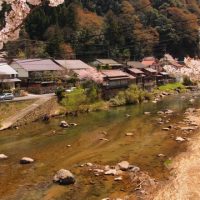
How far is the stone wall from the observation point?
30562 millimetres

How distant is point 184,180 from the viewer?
665 inches

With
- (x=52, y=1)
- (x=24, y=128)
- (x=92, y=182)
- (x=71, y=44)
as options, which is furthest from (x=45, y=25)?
(x=52, y=1)

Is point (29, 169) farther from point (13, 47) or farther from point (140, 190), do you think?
point (13, 47)

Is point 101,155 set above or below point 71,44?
below

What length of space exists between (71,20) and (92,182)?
179 ft

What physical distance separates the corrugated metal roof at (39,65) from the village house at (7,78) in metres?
2.89

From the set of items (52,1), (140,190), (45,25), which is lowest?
(140,190)

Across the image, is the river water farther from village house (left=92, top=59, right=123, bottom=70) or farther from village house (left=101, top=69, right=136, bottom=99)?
village house (left=92, top=59, right=123, bottom=70)

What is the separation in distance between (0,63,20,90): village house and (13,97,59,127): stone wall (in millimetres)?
5667

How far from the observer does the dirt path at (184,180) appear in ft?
50.2

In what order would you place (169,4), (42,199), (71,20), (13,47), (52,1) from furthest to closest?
(169,4), (71,20), (13,47), (42,199), (52,1)

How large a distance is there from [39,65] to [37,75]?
2.60 metres

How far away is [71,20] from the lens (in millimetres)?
67812

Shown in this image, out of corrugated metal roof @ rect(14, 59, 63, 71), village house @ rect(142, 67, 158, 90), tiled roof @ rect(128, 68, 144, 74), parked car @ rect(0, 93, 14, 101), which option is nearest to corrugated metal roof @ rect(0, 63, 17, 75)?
corrugated metal roof @ rect(14, 59, 63, 71)
